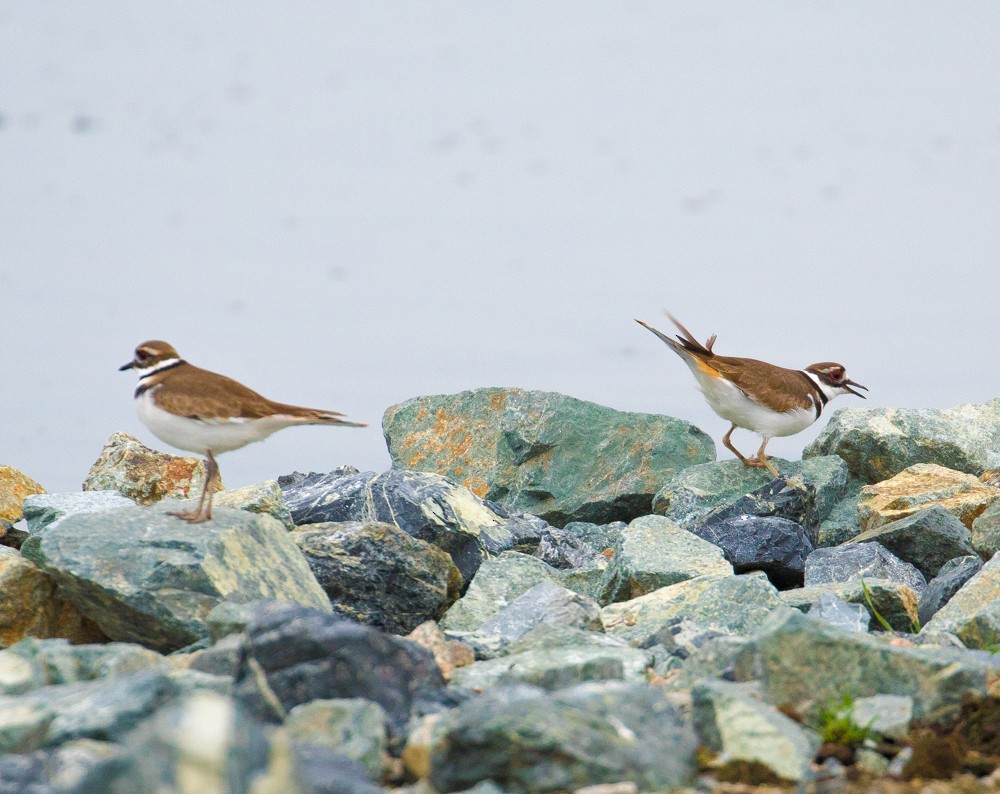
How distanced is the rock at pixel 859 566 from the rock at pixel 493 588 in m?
2.39

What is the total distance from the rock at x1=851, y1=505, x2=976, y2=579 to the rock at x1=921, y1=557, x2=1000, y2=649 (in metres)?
1.96

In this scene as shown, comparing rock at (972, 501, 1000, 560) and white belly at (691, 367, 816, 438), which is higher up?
white belly at (691, 367, 816, 438)

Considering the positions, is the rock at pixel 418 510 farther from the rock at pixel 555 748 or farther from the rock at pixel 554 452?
the rock at pixel 555 748

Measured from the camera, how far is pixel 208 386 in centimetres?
855

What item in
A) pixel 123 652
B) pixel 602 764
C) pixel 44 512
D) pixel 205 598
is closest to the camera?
pixel 602 764

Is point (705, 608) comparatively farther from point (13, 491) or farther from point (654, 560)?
point (13, 491)

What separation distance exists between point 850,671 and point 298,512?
20.5 feet

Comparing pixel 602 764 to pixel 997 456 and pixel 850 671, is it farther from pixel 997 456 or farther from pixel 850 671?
pixel 997 456

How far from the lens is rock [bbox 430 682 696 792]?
175 inches

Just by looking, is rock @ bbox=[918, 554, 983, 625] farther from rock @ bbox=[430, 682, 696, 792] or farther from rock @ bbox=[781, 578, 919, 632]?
rock @ bbox=[430, 682, 696, 792]

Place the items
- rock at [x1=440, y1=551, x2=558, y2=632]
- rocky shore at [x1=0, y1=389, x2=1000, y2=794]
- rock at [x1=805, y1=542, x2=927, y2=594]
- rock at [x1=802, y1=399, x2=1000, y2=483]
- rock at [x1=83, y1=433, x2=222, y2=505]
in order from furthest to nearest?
rock at [x1=802, y1=399, x2=1000, y2=483] → rock at [x1=83, y1=433, x2=222, y2=505] → rock at [x1=805, y1=542, x2=927, y2=594] → rock at [x1=440, y1=551, x2=558, y2=632] → rocky shore at [x1=0, y1=389, x2=1000, y2=794]

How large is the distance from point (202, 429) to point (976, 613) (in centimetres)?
549

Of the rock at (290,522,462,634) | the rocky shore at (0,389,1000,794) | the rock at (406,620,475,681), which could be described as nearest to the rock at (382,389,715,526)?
the rocky shore at (0,389,1000,794)

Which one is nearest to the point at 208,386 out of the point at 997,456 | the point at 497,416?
the point at 497,416
